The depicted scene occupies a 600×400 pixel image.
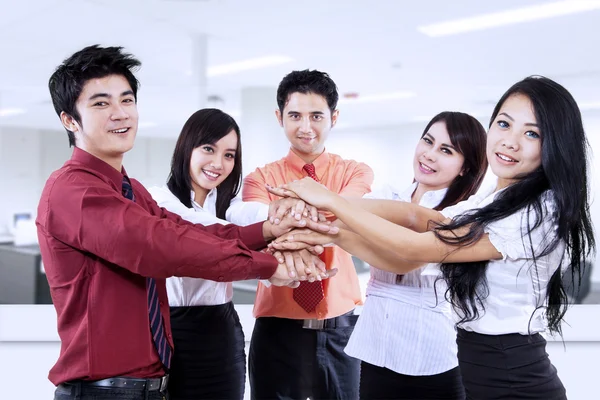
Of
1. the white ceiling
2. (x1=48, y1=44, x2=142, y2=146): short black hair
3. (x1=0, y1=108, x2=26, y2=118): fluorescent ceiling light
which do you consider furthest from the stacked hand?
(x1=0, y1=108, x2=26, y2=118): fluorescent ceiling light

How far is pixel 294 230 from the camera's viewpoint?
1.97 m

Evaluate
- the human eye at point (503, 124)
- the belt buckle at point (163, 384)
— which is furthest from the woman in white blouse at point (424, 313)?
the belt buckle at point (163, 384)

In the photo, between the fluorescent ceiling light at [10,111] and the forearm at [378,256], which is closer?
the forearm at [378,256]

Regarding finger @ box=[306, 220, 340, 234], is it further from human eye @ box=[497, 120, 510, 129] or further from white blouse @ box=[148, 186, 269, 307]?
human eye @ box=[497, 120, 510, 129]

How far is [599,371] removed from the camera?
315 cm

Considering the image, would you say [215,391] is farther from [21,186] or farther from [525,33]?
[21,186]

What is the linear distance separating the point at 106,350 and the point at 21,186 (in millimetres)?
9750

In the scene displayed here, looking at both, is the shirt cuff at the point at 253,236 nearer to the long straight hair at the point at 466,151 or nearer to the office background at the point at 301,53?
the office background at the point at 301,53

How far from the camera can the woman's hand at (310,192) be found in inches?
69.7

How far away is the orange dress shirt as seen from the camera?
6.72 ft

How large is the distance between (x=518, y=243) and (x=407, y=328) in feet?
1.78

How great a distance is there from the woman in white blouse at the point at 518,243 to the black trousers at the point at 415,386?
236mm

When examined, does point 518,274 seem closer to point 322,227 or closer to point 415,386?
point 415,386

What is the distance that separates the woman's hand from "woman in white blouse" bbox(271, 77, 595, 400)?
0.83 feet
